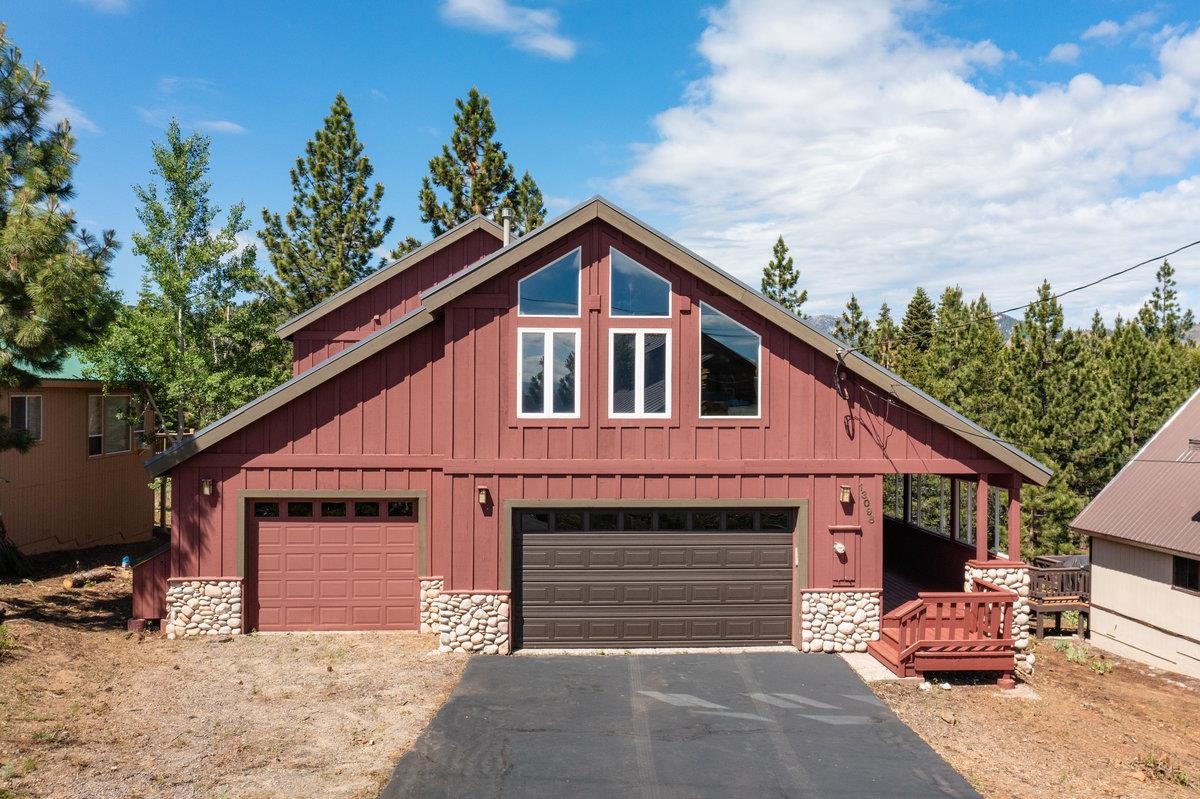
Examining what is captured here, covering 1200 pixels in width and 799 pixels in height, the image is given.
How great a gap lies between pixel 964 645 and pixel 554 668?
6.10 metres

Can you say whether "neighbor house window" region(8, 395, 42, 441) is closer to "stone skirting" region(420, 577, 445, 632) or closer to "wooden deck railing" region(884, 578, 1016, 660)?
"stone skirting" region(420, 577, 445, 632)

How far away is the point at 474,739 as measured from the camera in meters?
8.42

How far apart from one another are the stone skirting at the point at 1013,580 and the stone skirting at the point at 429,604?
353 inches

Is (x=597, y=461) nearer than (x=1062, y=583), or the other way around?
(x=597, y=461)

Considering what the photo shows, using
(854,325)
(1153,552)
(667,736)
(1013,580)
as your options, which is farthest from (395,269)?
(854,325)

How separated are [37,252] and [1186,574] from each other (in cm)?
2095

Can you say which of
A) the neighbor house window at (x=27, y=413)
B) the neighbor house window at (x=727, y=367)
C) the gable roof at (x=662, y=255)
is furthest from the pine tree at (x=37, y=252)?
the neighbor house window at (x=727, y=367)

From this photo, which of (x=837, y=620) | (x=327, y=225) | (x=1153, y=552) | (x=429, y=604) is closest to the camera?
(x=837, y=620)

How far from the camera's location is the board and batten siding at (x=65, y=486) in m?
15.9

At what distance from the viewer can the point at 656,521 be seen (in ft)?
39.0

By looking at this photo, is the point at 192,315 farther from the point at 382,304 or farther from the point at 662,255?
the point at 662,255

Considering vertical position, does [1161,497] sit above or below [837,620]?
above

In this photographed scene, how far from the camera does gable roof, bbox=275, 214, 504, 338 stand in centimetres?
1800

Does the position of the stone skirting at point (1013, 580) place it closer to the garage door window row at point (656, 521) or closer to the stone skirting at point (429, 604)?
the garage door window row at point (656, 521)
